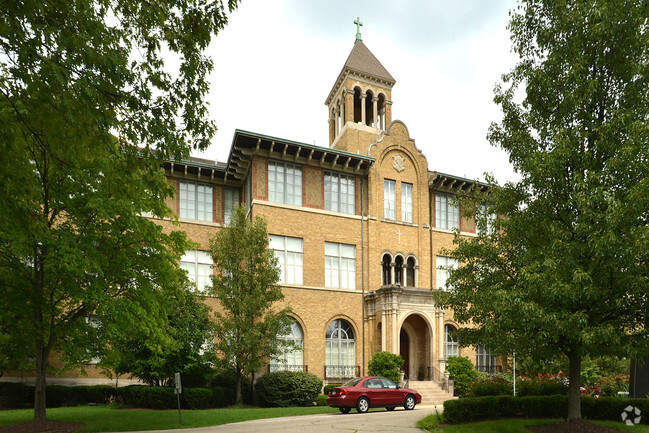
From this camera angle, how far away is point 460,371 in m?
28.1

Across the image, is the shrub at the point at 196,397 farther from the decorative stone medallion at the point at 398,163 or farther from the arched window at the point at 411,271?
the decorative stone medallion at the point at 398,163

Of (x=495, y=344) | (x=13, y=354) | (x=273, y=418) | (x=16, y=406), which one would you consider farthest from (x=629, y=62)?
(x=16, y=406)

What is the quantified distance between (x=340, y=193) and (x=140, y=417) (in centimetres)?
1654

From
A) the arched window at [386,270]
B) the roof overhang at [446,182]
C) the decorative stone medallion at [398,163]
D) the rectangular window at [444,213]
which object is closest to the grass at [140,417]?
the arched window at [386,270]

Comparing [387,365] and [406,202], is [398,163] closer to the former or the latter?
[406,202]

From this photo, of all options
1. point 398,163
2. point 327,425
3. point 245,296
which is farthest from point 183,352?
point 398,163

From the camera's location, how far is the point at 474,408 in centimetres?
1527

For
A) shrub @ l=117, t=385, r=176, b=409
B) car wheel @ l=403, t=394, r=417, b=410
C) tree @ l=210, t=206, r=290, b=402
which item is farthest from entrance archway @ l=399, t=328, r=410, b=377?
shrub @ l=117, t=385, r=176, b=409

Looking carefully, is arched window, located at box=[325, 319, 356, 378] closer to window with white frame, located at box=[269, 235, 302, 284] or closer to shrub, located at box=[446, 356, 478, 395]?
window with white frame, located at box=[269, 235, 302, 284]

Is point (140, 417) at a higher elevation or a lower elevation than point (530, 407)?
lower

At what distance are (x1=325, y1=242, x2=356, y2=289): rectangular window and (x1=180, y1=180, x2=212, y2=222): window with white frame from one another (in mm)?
7078

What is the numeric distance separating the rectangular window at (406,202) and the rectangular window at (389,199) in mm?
594

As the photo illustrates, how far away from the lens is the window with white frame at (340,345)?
92.4ft

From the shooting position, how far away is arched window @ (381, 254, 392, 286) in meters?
30.8
